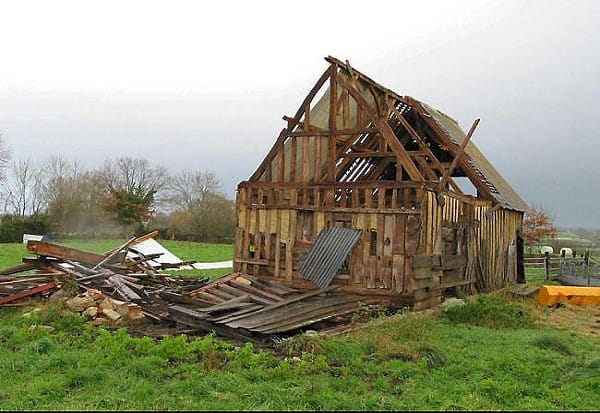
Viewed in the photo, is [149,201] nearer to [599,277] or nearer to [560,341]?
[599,277]

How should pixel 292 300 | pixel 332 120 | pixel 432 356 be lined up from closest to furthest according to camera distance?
pixel 432 356, pixel 292 300, pixel 332 120

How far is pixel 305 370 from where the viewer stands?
7188mm

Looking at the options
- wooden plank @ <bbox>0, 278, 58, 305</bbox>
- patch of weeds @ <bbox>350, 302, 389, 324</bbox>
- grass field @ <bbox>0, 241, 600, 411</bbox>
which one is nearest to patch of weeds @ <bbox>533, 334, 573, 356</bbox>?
grass field @ <bbox>0, 241, 600, 411</bbox>

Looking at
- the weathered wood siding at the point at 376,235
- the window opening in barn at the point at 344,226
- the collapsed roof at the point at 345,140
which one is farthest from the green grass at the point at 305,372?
the collapsed roof at the point at 345,140

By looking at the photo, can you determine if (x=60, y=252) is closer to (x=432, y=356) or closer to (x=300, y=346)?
(x=300, y=346)

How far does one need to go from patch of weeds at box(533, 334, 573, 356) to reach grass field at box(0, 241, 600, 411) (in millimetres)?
16

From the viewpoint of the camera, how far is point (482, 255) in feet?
54.4

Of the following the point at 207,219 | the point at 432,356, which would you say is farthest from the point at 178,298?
the point at 207,219

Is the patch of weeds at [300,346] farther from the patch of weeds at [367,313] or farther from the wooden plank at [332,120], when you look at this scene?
the wooden plank at [332,120]

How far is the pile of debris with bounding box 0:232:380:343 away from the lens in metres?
9.92

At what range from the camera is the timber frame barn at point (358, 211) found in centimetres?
1273

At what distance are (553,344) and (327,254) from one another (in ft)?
17.4

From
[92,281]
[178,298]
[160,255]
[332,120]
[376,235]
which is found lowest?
[178,298]

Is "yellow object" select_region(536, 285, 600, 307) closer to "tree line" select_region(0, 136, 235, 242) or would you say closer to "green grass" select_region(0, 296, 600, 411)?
"green grass" select_region(0, 296, 600, 411)
